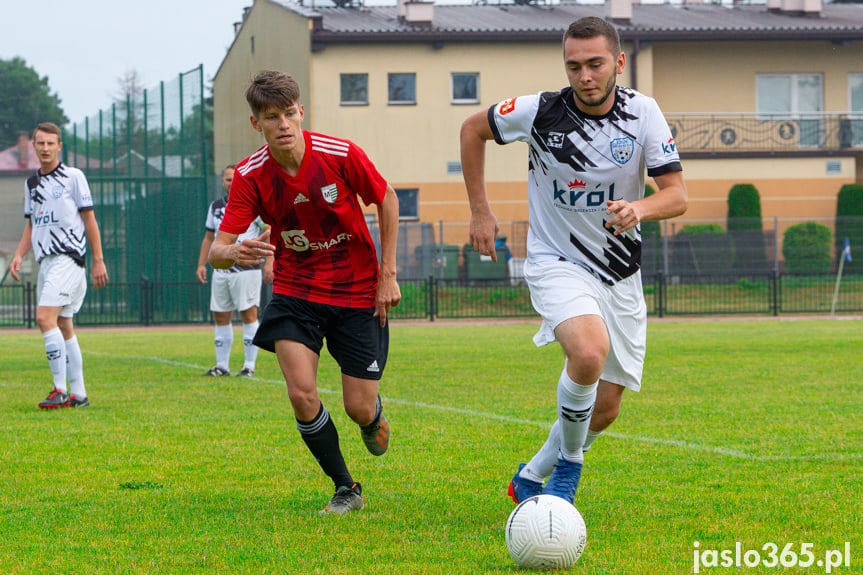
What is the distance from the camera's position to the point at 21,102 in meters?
92.1

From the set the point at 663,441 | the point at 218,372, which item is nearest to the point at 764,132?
the point at 218,372

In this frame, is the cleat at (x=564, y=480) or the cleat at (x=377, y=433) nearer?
the cleat at (x=564, y=480)

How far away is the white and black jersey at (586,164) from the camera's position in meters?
5.35

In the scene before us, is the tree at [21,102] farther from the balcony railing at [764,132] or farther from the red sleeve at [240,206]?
the red sleeve at [240,206]

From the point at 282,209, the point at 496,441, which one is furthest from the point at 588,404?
the point at 496,441

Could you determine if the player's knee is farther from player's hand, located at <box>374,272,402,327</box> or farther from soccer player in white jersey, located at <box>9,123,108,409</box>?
Result: soccer player in white jersey, located at <box>9,123,108,409</box>

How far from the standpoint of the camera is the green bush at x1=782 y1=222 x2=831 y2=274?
30609mm

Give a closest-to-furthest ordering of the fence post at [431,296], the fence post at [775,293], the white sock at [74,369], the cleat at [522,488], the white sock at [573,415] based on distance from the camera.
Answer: the white sock at [573,415] → the cleat at [522,488] → the white sock at [74,369] → the fence post at [431,296] → the fence post at [775,293]

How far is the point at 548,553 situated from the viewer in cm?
442

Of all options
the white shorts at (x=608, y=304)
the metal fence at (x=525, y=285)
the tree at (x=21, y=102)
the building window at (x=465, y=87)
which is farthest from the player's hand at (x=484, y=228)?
the tree at (x=21, y=102)

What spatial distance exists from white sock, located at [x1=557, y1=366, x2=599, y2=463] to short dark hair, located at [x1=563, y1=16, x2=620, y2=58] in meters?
1.54

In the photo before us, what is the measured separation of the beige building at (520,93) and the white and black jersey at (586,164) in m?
30.9

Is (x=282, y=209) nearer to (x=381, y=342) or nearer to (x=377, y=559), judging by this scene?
(x=381, y=342)

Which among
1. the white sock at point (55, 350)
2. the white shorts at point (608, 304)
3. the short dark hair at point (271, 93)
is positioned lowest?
the white sock at point (55, 350)
